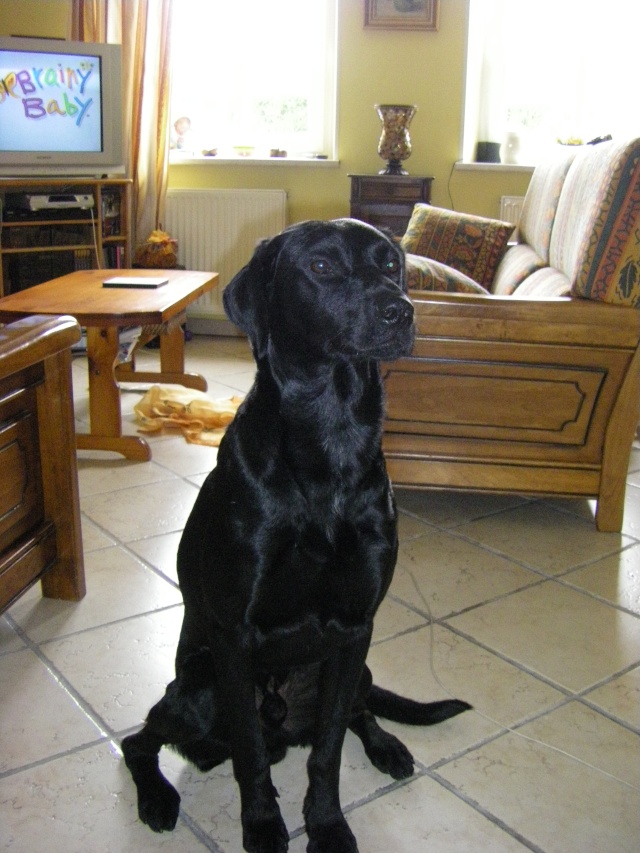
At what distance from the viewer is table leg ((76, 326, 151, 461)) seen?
10.1 feet

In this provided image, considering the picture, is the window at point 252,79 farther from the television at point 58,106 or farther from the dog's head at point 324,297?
the dog's head at point 324,297

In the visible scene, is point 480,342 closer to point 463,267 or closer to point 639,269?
point 639,269

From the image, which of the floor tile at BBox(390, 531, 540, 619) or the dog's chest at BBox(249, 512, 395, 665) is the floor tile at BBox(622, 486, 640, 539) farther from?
the dog's chest at BBox(249, 512, 395, 665)

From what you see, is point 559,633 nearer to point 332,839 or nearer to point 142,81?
point 332,839

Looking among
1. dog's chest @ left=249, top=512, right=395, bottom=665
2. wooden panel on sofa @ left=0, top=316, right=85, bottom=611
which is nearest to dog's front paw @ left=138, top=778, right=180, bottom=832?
dog's chest @ left=249, top=512, right=395, bottom=665

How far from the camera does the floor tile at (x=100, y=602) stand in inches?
77.8

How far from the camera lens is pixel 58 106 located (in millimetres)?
4445

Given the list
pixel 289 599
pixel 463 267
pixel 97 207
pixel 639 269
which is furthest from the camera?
pixel 97 207

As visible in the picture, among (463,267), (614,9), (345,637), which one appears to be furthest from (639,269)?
(614,9)

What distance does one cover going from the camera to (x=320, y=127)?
5020 mm

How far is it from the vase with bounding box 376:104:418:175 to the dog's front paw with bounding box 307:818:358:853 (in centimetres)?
373

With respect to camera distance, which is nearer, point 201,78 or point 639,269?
point 639,269

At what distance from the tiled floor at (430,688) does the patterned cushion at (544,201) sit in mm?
1127

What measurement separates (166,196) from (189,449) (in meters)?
2.26
